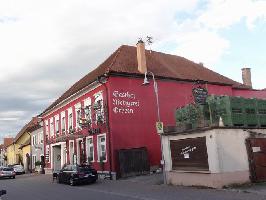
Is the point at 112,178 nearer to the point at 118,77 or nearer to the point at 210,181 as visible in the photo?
the point at 118,77

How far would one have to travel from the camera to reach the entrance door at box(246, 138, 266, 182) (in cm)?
1950

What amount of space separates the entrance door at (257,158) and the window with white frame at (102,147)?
43.2ft

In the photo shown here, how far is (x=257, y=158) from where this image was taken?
65.0 ft

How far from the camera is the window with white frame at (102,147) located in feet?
100

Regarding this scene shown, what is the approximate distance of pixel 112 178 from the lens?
28.6 meters

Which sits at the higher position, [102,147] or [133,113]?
[133,113]

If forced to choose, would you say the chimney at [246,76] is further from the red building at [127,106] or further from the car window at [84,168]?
the car window at [84,168]

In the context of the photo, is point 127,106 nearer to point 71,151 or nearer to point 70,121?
point 70,121

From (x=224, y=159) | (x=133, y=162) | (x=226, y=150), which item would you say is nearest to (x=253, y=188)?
(x=224, y=159)

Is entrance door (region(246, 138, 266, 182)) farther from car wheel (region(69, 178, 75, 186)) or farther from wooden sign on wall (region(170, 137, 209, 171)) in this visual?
car wheel (region(69, 178, 75, 186))

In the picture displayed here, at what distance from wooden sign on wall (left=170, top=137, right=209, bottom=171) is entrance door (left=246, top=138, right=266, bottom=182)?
2275mm

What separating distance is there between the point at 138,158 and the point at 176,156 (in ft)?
25.8

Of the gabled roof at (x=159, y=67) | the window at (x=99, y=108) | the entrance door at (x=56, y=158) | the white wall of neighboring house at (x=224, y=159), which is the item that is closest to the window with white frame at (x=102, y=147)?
the window at (x=99, y=108)

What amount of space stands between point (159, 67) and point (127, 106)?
5916 mm
